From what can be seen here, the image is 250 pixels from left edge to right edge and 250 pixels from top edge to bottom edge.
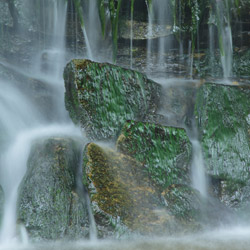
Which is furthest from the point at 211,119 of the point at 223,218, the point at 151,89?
the point at 223,218

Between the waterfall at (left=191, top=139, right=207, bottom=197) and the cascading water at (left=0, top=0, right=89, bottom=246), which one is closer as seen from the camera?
the cascading water at (left=0, top=0, right=89, bottom=246)

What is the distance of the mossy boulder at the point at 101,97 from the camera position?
15.1 ft

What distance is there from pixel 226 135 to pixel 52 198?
117 inches

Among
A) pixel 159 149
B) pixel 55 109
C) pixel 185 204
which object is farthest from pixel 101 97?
pixel 185 204

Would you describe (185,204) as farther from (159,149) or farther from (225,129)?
(225,129)

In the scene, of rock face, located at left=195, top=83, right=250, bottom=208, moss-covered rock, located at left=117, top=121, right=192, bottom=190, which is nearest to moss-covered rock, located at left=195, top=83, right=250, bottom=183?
rock face, located at left=195, top=83, right=250, bottom=208

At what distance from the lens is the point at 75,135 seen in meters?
4.66

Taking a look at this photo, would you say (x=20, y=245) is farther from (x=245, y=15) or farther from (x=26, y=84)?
(x=245, y=15)

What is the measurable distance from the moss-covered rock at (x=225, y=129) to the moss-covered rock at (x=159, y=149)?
1.43 ft

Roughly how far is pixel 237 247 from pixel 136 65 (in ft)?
18.8

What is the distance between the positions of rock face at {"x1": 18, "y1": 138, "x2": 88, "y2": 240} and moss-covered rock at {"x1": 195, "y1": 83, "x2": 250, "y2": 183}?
84.3 inches

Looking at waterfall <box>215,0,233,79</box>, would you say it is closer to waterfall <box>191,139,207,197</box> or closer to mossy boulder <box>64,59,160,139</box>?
mossy boulder <box>64,59,160,139</box>

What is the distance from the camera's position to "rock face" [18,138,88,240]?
3.48 meters

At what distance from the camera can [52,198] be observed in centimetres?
366
